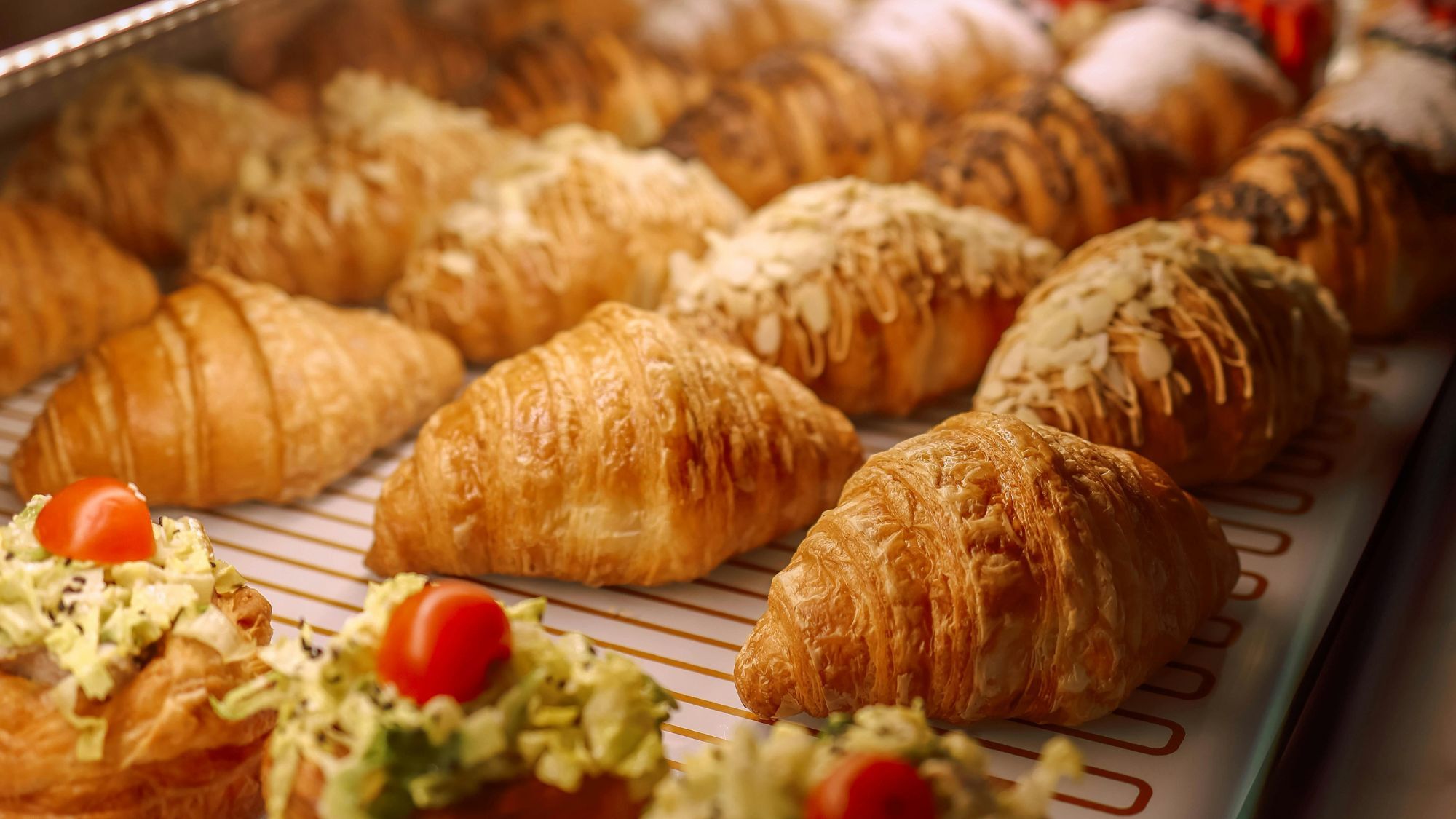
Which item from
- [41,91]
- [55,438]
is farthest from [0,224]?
[55,438]

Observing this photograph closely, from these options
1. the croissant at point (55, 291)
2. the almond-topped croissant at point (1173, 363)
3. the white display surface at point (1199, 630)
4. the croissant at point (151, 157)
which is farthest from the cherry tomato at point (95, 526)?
the croissant at point (151, 157)

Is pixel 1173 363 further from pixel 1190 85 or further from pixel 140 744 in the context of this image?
pixel 140 744

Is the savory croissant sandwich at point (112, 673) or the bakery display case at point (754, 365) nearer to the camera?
the savory croissant sandwich at point (112, 673)

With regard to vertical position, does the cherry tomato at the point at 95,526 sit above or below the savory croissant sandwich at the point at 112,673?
above

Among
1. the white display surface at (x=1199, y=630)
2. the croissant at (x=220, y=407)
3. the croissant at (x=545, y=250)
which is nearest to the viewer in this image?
the white display surface at (x=1199, y=630)

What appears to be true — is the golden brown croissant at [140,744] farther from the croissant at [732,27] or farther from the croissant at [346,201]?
the croissant at [732,27]

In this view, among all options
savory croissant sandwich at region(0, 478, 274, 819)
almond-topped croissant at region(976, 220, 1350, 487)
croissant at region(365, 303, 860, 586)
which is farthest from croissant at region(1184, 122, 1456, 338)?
savory croissant sandwich at region(0, 478, 274, 819)

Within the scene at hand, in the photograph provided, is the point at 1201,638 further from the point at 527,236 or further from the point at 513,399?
the point at 527,236
